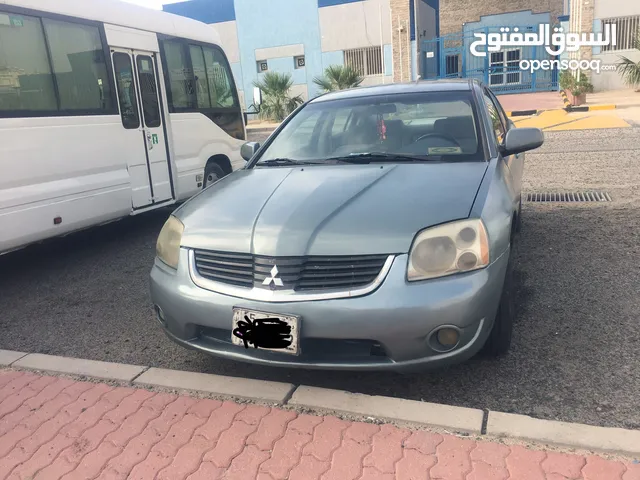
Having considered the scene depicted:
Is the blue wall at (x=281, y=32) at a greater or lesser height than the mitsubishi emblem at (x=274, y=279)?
greater

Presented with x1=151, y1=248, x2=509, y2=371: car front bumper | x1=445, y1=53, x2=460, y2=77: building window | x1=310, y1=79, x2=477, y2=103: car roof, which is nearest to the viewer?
x1=151, y1=248, x2=509, y2=371: car front bumper

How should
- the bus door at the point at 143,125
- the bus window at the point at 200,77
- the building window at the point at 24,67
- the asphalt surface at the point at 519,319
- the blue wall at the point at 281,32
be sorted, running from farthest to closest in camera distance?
the blue wall at the point at 281,32 < the bus window at the point at 200,77 < the bus door at the point at 143,125 < the building window at the point at 24,67 < the asphalt surface at the point at 519,319

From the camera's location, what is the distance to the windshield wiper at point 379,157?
12.4 feet

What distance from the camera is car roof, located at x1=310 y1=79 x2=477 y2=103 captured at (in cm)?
435

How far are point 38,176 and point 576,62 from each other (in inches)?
1006

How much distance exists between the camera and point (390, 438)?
2.66 meters

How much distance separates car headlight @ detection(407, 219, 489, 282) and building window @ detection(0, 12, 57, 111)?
13.7 feet

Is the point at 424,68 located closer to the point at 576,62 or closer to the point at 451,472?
the point at 576,62

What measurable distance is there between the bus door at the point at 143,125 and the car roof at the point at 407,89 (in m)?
2.80

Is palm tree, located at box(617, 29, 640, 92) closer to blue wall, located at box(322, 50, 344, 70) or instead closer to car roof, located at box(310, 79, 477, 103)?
blue wall, located at box(322, 50, 344, 70)

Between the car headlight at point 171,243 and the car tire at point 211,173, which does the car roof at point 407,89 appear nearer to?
the car headlight at point 171,243

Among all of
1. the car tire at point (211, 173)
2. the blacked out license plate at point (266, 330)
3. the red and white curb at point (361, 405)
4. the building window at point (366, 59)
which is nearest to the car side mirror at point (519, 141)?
the red and white curb at point (361, 405)

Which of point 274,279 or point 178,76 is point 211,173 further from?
point 274,279

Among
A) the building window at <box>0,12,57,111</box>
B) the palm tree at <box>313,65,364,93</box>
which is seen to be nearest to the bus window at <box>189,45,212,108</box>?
the building window at <box>0,12,57,111</box>
